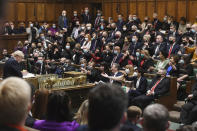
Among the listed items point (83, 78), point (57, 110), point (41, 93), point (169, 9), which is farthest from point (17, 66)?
point (169, 9)

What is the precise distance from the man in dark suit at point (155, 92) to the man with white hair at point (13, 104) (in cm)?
665

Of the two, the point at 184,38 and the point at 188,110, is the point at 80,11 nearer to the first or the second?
the point at 184,38

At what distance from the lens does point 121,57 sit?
1152cm

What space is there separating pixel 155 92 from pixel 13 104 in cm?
680

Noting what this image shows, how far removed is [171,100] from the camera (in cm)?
829

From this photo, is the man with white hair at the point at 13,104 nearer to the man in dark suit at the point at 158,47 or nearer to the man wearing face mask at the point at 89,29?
the man in dark suit at the point at 158,47

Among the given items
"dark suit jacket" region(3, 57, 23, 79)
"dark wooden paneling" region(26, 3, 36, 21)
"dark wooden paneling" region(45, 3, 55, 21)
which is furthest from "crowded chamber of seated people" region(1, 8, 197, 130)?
"dark wooden paneling" region(45, 3, 55, 21)

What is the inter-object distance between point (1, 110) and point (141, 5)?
16421 mm

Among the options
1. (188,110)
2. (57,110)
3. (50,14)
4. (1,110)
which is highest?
(50,14)

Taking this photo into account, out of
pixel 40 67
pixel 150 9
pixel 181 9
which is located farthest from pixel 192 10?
pixel 40 67

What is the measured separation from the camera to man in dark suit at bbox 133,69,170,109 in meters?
8.02

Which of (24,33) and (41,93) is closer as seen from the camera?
(41,93)

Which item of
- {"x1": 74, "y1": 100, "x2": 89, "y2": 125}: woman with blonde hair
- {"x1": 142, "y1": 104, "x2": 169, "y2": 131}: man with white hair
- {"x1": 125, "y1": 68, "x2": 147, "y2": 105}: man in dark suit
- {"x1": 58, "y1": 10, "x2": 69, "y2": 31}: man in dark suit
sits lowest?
{"x1": 125, "y1": 68, "x2": 147, "y2": 105}: man in dark suit

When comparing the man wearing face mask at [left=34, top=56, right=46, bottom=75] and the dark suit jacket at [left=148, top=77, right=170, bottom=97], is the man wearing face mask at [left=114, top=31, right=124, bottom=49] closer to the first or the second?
the man wearing face mask at [left=34, top=56, right=46, bottom=75]
